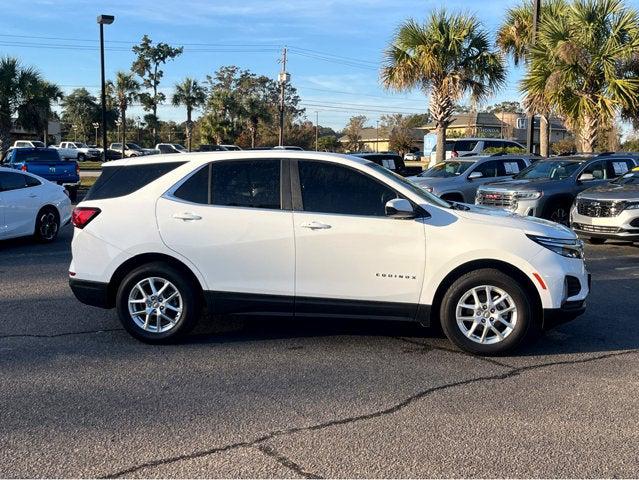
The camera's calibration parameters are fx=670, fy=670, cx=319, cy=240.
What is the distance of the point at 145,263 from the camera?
599 cm

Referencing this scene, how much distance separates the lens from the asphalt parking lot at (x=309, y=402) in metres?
3.77

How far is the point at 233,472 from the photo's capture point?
11.9ft

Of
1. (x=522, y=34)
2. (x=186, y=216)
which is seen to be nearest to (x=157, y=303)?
(x=186, y=216)

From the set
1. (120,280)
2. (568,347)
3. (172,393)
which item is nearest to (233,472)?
(172,393)

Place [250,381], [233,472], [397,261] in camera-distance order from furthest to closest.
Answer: [397,261] → [250,381] → [233,472]

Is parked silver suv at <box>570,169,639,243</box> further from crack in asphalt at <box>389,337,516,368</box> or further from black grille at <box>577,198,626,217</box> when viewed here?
crack in asphalt at <box>389,337,516,368</box>

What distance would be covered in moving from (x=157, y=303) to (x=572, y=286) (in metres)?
3.62

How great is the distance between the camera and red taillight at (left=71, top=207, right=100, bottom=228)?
20.0 feet

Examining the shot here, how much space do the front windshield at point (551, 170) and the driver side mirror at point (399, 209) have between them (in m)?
9.82

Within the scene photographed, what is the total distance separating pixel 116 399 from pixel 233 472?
1431 millimetres

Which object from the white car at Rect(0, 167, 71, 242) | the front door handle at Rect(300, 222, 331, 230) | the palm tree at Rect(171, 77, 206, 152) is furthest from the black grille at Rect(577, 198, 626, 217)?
the palm tree at Rect(171, 77, 206, 152)

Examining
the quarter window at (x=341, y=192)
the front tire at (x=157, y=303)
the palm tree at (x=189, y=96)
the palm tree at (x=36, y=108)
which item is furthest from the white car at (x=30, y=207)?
the palm tree at (x=189, y=96)

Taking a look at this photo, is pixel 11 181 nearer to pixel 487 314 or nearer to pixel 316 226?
pixel 316 226

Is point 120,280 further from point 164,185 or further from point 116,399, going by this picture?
point 116,399
